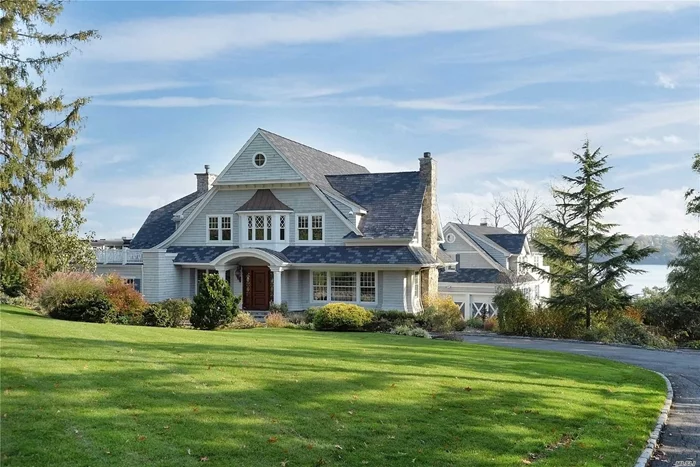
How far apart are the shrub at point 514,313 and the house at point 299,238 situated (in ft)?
13.6

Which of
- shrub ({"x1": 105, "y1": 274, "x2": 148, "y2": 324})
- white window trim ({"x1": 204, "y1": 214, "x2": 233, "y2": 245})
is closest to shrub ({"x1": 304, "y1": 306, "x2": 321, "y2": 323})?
shrub ({"x1": 105, "y1": 274, "x2": 148, "y2": 324})

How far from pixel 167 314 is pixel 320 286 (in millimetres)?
10750

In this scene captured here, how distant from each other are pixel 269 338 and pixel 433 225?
1720cm

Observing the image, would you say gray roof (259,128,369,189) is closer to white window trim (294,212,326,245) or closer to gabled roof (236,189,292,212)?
white window trim (294,212,326,245)

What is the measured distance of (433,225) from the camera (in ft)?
109

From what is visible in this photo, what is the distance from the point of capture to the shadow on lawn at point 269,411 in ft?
23.2

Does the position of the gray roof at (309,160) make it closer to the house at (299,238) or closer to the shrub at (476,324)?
the house at (299,238)

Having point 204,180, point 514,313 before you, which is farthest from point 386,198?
point 204,180

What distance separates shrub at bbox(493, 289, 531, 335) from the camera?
2808 cm

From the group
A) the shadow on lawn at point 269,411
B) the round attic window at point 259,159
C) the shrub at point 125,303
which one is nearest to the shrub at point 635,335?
the shadow on lawn at point 269,411

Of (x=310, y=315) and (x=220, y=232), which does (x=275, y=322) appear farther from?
(x=220, y=232)

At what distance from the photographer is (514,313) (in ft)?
92.2

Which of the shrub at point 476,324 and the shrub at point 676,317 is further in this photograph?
the shrub at point 476,324

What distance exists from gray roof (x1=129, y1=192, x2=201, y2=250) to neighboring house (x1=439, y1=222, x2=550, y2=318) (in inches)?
738
